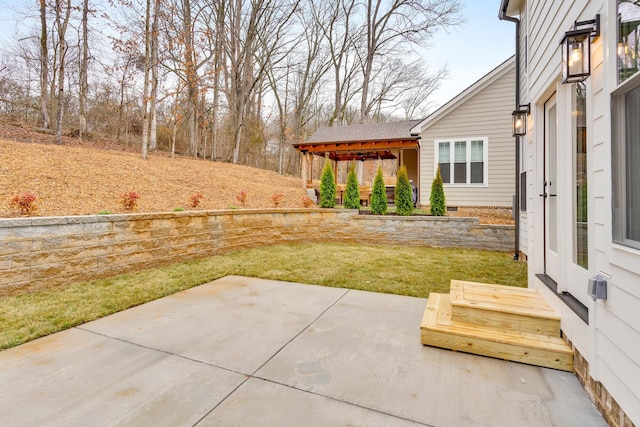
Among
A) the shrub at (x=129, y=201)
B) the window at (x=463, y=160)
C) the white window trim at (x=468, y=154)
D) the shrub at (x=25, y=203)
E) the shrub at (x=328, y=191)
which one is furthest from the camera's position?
the window at (x=463, y=160)

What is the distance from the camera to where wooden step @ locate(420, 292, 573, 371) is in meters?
2.04

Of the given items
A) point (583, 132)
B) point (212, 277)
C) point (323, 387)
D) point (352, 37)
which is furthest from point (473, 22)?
point (323, 387)

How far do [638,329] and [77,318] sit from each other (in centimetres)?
397

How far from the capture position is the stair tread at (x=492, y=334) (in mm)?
2092

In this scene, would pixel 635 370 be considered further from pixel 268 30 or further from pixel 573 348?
pixel 268 30

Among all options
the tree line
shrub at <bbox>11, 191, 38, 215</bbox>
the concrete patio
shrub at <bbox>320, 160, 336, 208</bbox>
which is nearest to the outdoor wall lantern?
the concrete patio

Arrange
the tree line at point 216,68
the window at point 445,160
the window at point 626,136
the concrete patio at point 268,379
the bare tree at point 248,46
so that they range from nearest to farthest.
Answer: the window at point 626,136 < the concrete patio at point 268,379 < the window at point 445,160 < the tree line at point 216,68 < the bare tree at point 248,46

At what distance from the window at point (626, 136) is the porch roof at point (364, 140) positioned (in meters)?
8.80

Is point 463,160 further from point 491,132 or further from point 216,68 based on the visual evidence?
point 216,68

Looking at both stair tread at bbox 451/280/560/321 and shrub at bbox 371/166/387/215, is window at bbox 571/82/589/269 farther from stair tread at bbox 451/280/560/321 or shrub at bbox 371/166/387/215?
shrub at bbox 371/166/387/215

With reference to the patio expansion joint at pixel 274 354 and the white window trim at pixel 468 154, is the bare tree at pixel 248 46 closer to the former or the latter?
the white window trim at pixel 468 154

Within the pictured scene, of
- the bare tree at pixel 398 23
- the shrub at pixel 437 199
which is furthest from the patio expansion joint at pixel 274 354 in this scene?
the bare tree at pixel 398 23

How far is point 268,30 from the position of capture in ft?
56.7

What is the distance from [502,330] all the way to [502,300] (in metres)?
0.34
